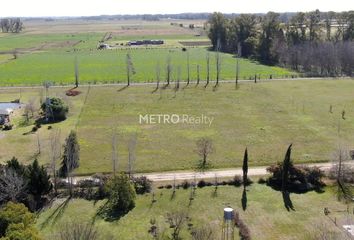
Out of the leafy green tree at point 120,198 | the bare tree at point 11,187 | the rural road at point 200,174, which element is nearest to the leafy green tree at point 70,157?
the rural road at point 200,174

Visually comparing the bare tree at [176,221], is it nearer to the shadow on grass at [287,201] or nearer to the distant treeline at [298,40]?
the shadow on grass at [287,201]

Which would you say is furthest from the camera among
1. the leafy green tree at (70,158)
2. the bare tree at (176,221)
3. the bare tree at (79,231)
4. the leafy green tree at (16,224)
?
the leafy green tree at (70,158)

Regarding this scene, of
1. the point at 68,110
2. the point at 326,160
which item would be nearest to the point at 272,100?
the point at 326,160

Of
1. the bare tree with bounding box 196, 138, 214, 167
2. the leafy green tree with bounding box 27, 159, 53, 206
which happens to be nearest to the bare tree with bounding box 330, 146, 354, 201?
the bare tree with bounding box 196, 138, 214, 167

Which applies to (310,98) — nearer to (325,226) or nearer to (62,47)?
(325,226)

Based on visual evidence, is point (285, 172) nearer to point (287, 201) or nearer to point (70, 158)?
point (287, 201)

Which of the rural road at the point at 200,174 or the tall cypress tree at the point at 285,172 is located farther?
the rural road at the point at 200,174
